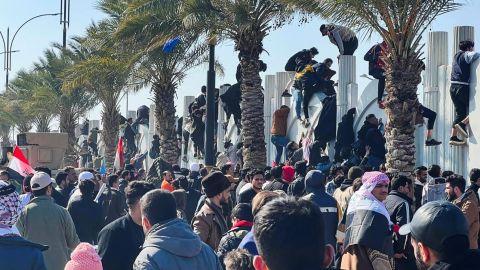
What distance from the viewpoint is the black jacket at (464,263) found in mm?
4148

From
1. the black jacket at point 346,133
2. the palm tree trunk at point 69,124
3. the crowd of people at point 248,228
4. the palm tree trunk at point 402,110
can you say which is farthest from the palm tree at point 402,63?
the palm tree trunk at point 69,124

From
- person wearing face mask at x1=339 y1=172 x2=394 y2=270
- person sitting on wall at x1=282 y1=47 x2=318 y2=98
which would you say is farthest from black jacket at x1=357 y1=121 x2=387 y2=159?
person wearing face mask at x1=339 y1=172 x2=394 y2=270

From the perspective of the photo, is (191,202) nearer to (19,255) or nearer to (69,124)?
(19,255)

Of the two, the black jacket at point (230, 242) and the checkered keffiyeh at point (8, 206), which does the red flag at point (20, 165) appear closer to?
the black jacket at point (230, 242)

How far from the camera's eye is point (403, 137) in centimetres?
1614

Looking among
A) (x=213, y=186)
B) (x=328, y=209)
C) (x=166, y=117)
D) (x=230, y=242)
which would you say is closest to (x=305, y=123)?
(x=166, y=117)

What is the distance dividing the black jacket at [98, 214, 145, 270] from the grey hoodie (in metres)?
1.64

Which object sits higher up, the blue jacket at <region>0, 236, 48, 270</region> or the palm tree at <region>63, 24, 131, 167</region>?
the palm tree at <region>63, 24, 131, 167</region>

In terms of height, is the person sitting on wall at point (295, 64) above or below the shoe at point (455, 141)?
above

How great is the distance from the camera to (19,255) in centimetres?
572

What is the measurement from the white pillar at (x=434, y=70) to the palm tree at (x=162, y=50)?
19.6 ft

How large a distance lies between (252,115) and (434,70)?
5.51 metres

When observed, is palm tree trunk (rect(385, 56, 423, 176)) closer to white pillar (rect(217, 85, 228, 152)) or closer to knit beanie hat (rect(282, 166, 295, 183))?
knit beanie hat (rect(282, 166, 295, 183))

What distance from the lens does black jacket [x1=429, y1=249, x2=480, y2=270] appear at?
4.15m
